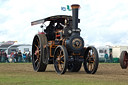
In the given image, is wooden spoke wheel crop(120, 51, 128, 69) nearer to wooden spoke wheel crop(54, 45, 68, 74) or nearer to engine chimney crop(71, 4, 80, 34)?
engine chimney crop(71, 4, 80, 34)

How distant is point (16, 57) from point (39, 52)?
17.5 metres

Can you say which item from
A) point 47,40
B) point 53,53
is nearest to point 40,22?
point 47,40

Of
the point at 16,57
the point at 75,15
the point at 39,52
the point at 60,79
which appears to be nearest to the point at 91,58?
the point at 75,15

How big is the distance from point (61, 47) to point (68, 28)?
133 cm

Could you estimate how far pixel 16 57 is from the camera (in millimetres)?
32094

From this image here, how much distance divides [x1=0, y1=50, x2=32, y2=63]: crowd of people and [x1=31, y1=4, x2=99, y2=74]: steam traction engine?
55.1 ft

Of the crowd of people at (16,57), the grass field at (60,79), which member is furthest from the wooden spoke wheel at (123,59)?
the crowd of people at (16,57)

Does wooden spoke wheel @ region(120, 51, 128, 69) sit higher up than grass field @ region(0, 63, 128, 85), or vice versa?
wooden spoke wheel @ region(120, 51, 128, 69)

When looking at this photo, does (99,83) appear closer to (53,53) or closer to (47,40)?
(53,53)

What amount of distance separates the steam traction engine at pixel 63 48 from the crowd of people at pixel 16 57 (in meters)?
16.8

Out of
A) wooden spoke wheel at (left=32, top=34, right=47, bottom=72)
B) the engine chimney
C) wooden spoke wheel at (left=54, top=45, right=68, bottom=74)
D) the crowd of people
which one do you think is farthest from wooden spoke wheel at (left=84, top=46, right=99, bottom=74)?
the crowd of people

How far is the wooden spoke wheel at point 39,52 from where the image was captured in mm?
14358

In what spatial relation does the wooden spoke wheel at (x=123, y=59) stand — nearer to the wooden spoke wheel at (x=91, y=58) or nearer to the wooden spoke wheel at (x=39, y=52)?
the wooden spoke wheel at (x=91, y=58)

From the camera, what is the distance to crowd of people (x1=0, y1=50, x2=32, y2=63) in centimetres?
3197
